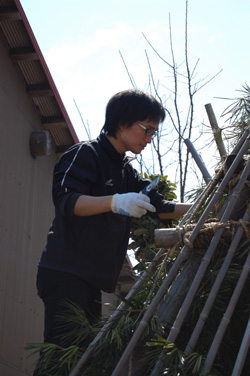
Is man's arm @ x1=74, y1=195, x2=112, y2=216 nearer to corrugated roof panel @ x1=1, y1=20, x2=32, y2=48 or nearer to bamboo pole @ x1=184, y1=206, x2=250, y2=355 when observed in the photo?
bamboo pole @ x1=184, y1=206, x2=250, y2=355

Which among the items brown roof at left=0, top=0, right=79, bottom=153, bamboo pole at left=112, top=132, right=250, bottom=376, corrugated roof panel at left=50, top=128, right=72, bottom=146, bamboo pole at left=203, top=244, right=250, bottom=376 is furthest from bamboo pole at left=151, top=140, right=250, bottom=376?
corrugated roof panel at left=50, top=128, right=72, bottom=146

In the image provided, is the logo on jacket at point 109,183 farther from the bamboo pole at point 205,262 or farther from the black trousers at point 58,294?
the bamboo pole at point 205,262

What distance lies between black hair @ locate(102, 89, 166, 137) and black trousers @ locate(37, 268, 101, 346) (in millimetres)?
774

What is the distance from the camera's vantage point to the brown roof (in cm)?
481

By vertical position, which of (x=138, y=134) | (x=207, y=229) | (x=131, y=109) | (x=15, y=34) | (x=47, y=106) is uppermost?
(x=15, y=34)

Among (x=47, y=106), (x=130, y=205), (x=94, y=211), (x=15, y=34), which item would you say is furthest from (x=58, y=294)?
(x=47, y=106)

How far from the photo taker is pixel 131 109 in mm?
2953

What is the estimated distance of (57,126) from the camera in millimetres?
5832

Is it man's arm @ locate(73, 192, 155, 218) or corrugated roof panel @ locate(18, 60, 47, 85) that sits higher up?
corrugated roof panel @ locate(18, 60, 47, 85)

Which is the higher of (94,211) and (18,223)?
(94,211)

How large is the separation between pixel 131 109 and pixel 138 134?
0.41ft

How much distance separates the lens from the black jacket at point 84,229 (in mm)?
2699

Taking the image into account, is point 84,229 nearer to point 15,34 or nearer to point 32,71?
point 15,34

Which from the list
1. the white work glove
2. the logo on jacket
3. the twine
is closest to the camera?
the twine
